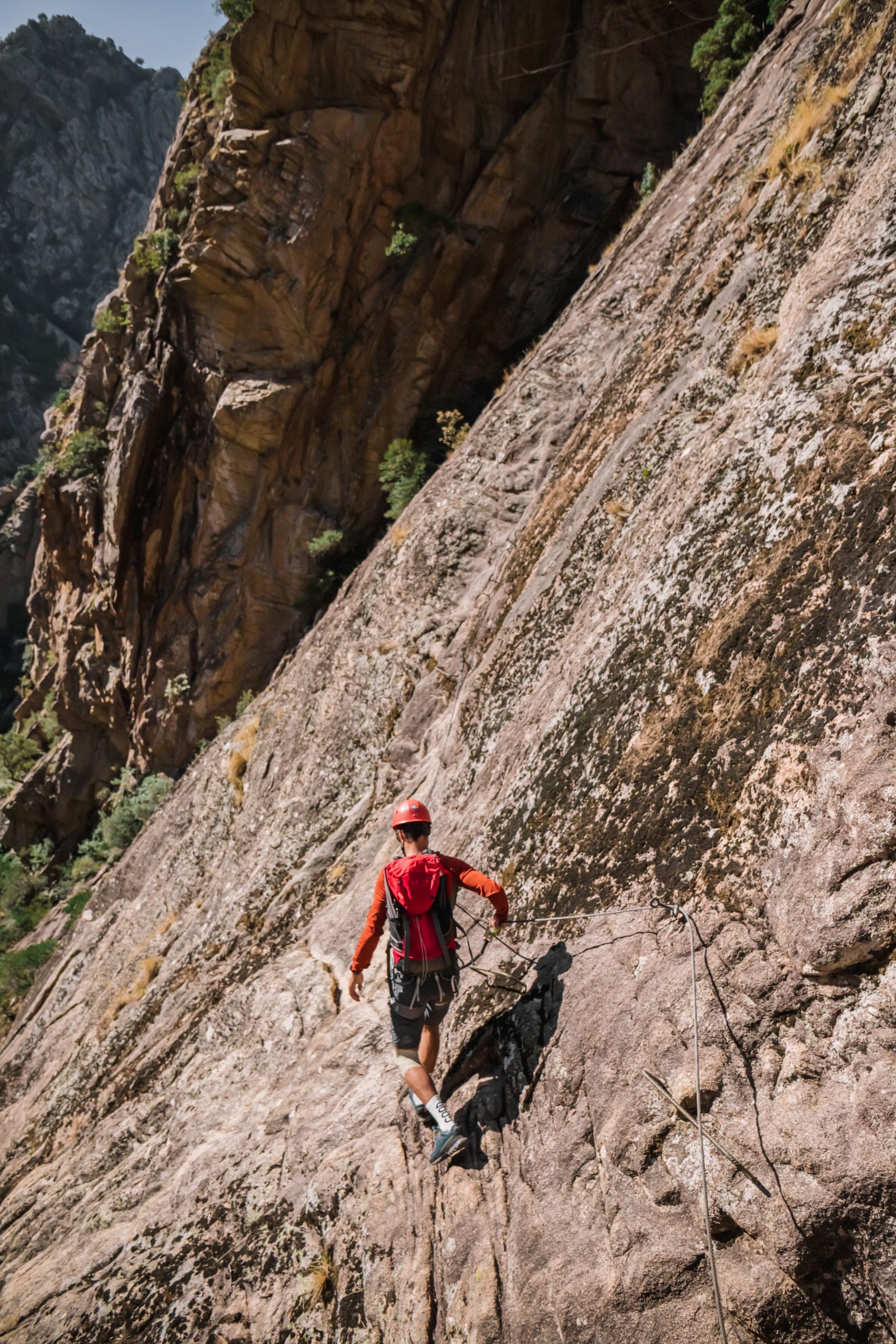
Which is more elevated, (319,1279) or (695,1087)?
(695,1087)

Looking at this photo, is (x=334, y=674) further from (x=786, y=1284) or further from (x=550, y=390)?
(x=786, y=1284)

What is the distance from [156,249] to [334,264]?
4534 mm

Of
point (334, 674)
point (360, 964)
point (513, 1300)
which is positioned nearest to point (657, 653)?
point (360, 964)

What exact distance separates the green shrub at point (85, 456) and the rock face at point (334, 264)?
5.50 feet

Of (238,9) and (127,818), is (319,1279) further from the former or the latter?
(238,9)

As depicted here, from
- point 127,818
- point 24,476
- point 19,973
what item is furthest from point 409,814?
point 24,476

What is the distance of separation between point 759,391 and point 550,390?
18.8 ft

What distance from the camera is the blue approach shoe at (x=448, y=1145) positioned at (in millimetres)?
3363

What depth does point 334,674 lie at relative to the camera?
9781 millimetres

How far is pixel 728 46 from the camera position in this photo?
12.4 m

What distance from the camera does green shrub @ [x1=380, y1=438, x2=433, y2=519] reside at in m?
14.8

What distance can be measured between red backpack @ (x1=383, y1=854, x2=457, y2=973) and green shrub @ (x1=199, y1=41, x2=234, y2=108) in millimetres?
18017

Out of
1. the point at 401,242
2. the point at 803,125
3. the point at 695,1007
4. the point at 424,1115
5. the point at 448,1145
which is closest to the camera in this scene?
the point at 695,1007

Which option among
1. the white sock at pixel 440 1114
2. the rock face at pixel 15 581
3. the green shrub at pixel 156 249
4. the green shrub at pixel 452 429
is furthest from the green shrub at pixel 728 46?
the rock face at pixel 15 581
